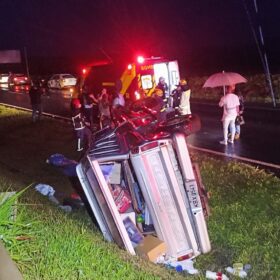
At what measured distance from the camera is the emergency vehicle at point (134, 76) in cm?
1520

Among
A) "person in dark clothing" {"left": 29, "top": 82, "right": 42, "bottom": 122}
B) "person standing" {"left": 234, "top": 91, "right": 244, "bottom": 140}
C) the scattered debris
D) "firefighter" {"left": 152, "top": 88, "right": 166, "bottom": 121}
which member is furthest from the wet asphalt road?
the scattered debris

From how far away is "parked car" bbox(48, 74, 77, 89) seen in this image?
1312 inches

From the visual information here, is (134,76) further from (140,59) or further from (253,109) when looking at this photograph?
(253,109)

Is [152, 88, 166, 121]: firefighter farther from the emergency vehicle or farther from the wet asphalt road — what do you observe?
the emergency vehicle

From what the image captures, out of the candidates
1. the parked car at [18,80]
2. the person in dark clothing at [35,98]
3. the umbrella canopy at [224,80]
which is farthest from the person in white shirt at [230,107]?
the parked car at [18,80]

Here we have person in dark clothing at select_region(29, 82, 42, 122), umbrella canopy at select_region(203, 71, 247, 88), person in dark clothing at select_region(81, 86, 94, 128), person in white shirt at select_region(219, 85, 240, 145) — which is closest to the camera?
person in white shirt at select_region(219, 85, 240, 145)

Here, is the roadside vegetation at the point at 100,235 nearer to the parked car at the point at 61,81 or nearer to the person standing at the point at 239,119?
the person standing at the point at 239,119

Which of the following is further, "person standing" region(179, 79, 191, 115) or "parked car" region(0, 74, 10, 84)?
"parked car" region(0, 74, 10, 84)

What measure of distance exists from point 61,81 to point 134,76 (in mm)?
19123

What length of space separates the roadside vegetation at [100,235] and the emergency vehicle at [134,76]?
14.5 ft

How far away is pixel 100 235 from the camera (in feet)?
17.7

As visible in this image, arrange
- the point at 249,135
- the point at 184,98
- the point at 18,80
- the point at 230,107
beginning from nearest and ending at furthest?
the point at 230,107, the point at 249,135, the point at 184,98, the point at 18,80

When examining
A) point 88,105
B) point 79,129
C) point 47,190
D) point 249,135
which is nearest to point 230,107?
point 249,135

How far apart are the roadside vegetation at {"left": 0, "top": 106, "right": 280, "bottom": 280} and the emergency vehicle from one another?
4418 millimetres
